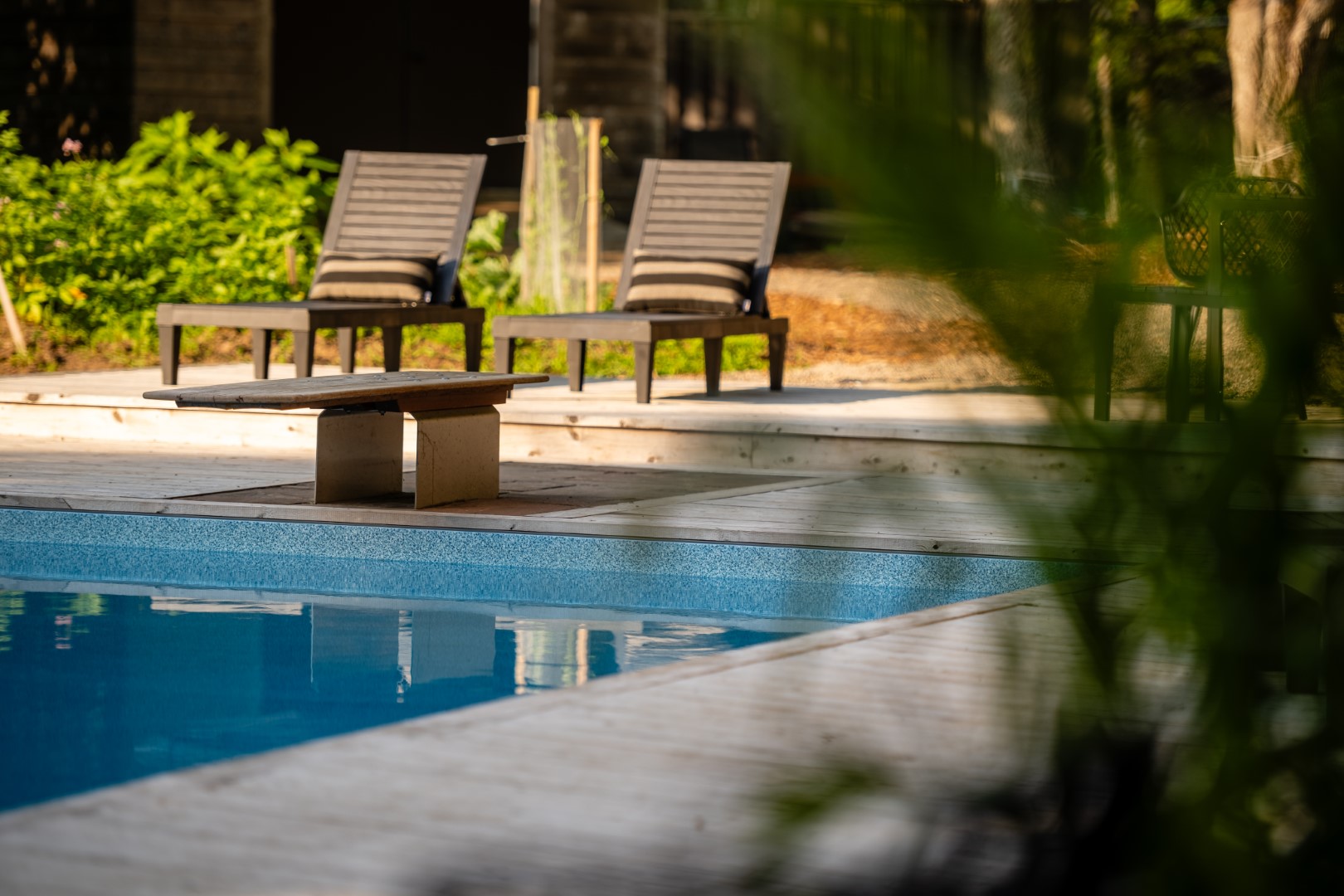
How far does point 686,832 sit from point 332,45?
45.8 ft

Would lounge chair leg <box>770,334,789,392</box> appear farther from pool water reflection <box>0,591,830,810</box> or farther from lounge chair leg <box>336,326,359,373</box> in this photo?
pool water reflection <box>0,591,830,810</box>

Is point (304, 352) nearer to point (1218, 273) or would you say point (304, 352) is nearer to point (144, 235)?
point (144, 235)

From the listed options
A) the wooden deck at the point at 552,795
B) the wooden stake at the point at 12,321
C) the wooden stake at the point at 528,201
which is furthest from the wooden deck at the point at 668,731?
the wooden stake at the point at 528,201

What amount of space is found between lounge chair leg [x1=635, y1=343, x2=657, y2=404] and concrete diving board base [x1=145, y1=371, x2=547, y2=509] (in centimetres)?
133

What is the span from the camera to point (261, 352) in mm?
6938

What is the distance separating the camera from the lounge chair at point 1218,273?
0.90m

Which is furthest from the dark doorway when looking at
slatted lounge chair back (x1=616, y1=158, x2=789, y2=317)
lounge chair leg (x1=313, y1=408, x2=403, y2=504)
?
lounge chair leg (x1=313, y1=408, x2=403, y2=504)

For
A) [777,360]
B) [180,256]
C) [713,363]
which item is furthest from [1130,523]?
[180,256]

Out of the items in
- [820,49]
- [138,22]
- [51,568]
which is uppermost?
[138,22]

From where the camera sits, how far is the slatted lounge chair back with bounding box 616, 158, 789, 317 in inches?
289

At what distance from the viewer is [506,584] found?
4664 millimetres

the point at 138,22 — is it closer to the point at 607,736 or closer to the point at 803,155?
the point at 607,736

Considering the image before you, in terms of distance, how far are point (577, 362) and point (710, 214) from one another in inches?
41.5

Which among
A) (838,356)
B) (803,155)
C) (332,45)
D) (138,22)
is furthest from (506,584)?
(332,45)
